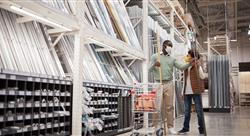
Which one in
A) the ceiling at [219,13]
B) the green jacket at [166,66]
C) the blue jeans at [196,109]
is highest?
the ceiling at [219,13]

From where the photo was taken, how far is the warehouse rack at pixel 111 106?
3.78 m

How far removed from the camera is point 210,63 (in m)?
10.4

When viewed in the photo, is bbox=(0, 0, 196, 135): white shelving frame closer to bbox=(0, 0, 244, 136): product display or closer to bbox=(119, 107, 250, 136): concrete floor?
bbox=(0, 0, 244, 136): product display

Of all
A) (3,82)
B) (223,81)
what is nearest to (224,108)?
(223,81)

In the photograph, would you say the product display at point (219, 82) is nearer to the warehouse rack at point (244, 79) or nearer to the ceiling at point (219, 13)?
the ceiling at point (219, 13)

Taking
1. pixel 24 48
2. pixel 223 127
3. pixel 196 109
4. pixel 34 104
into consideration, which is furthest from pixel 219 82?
pixel 34 104

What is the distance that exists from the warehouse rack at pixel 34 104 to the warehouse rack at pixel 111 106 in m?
0.53

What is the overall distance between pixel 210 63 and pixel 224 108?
1703 millimetres

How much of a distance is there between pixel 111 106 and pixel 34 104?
1.72 meters

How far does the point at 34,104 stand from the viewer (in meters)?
2.65

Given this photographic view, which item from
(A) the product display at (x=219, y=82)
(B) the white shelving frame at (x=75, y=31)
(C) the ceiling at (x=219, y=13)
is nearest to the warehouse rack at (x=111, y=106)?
(B) the white shelving frame at (x=75, y=31)

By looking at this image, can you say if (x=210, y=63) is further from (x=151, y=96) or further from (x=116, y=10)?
(x=151, y=96)

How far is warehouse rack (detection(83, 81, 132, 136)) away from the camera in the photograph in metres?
3.78

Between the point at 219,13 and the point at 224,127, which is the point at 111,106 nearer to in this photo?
the point at 224,127
